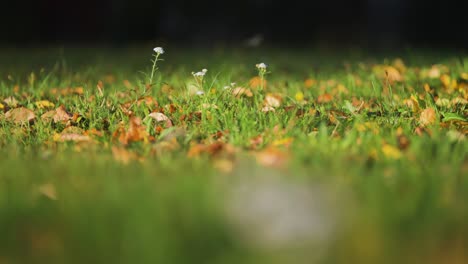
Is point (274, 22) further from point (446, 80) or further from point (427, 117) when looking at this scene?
point (427, 117)

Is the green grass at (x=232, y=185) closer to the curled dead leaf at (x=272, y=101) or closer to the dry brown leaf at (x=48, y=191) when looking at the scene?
the dry brown leaf at (x=48, y=191)

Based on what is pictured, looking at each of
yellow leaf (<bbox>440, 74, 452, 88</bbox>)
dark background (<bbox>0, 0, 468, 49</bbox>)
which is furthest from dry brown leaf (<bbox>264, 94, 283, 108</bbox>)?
dark background (<bbox>0, 0, 468, 49</bbox>)

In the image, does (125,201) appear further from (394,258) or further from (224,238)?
(394,258)

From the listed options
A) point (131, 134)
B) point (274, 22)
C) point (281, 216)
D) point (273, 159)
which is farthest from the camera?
point (274, 22)

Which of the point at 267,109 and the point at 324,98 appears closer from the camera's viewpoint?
the point at 267,109

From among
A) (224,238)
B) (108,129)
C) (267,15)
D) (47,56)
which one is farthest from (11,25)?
(224,238)

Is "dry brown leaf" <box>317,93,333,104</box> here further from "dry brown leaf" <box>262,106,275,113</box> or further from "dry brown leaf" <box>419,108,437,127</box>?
"dry brown leaf" <box>419,108,437,127</box>

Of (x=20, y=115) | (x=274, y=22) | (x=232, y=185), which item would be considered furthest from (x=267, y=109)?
(x=274, y=22)
